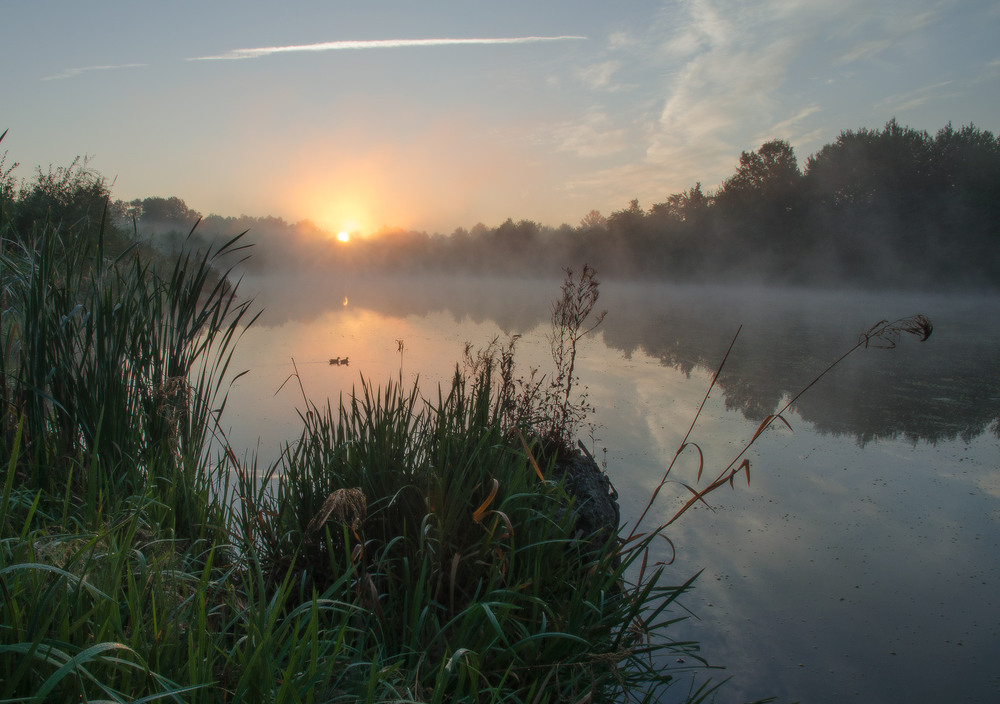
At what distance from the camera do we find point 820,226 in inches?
1198

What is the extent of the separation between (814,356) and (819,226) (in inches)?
978

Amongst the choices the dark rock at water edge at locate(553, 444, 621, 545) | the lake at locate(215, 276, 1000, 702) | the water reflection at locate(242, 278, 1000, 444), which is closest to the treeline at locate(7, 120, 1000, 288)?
the water reflection at locate(242, 278, 1000, 444)

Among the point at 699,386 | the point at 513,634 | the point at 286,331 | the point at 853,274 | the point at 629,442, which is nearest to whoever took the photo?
the point at 513,634

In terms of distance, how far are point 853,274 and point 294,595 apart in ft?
107

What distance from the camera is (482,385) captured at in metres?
2.46

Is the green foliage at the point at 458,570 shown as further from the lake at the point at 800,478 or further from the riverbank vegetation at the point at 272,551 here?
the lake at the point at 800,478

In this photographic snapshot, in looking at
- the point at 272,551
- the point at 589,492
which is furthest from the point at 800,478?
the point at 272,551

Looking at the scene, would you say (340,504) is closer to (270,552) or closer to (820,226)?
(270,552)

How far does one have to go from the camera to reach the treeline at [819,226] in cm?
2736

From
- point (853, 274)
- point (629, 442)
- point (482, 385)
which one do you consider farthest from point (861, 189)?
point (482, 385)

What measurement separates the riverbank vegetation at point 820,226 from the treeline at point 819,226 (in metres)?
0.05

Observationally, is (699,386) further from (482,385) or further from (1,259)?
(1,259)

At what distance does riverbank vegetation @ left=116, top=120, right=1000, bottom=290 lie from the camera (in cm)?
2738

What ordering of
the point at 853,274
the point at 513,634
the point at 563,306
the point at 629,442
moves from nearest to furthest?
the point at 513,634 → the point at 563,306 → the point at 629,442 → the point at 853,274
